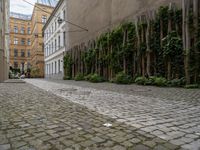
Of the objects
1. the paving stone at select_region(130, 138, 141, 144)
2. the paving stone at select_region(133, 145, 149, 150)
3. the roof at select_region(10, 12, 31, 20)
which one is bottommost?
the paving stone at select_region(133, 145, 149, 150)

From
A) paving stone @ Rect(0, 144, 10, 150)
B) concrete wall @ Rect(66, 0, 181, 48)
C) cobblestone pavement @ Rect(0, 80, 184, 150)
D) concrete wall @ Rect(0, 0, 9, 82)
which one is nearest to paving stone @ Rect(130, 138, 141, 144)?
cobblestone pavement @ Rect(0, 80, 184, 150)

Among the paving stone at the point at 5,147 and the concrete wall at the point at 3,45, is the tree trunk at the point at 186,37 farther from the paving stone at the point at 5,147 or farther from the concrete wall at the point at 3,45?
the concrete wall at the point at 3,45

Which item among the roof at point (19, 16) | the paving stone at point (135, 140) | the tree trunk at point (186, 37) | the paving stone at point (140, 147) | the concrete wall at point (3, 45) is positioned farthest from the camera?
the roof at point (19, 16)

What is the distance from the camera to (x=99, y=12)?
51.2 ft

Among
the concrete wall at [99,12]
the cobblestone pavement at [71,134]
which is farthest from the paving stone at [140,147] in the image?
the concrete wall at [99,12]

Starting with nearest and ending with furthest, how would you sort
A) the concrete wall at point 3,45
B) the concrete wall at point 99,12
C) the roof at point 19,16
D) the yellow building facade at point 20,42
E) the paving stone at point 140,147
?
the paving stone at point 140,147 < the concrete wall at point 99,12 < the concrete wall at point 3,45 < the yellow building facade at point 20,42 < the roof at point 19,16

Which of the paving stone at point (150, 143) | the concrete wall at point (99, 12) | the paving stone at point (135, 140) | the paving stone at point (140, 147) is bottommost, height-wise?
the paving stone at point (140, 147)

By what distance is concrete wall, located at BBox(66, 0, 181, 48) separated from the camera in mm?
10845

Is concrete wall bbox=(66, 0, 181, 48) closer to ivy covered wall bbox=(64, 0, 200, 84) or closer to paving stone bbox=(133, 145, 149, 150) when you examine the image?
ivy covered wall bbox=(64, 0, 200, 84)

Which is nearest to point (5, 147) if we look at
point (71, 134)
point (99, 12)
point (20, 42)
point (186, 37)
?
point (71, 134)

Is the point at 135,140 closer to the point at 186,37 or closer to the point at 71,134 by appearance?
the point at 71,134

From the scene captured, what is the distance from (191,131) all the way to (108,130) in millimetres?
1038

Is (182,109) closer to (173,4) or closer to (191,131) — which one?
(191,131)

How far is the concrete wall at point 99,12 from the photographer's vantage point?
10845 millimetres
